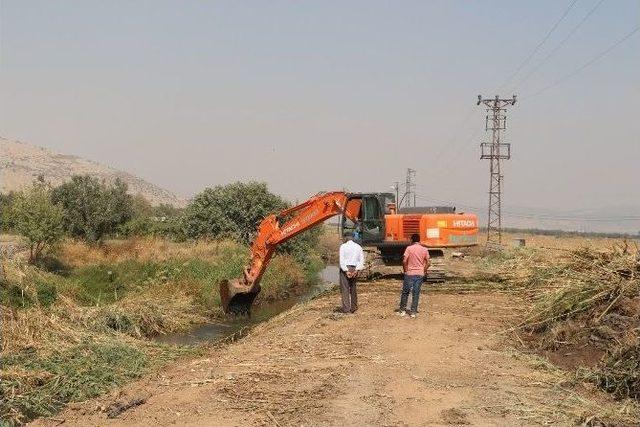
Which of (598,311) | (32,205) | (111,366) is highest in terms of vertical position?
(32,205)

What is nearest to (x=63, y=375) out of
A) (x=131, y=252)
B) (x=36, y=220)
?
(x=36, y=220)

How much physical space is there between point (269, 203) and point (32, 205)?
14799mm

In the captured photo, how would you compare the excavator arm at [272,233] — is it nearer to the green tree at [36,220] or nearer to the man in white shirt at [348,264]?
the man in white shirt at [348,264]

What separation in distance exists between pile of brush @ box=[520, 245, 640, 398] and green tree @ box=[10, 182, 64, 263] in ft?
64.8

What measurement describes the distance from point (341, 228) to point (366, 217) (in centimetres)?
79

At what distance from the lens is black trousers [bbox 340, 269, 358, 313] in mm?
14680

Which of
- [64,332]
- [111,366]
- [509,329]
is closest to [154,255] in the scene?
[64,332]

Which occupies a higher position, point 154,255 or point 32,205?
point 32,205

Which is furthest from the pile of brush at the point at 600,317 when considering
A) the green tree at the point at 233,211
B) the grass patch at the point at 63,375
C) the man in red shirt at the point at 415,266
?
the green tree at the point at 233,211

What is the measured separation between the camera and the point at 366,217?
61.8 feet

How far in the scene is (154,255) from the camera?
97.1 ft

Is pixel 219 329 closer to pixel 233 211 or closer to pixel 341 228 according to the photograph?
pixel 341 228

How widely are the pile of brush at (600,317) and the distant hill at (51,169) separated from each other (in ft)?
374

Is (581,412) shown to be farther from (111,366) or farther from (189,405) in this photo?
(111,366)
